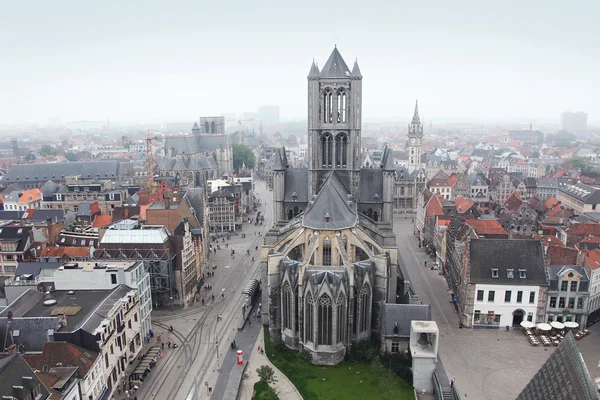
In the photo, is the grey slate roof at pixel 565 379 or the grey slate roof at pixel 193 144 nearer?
the grey slate roof at pixel 565 379

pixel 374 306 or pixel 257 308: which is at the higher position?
pixel 374 306

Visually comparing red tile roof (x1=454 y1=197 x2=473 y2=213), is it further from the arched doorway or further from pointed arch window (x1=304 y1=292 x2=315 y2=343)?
pointed arch window (x1=304 y1=292 x2=315 y2=343)

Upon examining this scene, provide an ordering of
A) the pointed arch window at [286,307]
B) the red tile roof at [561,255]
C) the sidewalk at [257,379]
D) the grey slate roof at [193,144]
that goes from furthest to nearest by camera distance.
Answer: the grey slate roof at [193,144]
the red tile roof at [561,255]
the pointed arch window at [286,307]
the sidewalk at [257,379]

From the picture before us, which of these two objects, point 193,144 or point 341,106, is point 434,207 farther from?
point 193,144

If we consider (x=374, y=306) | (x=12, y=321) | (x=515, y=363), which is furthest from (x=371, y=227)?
(x=12, y=321)

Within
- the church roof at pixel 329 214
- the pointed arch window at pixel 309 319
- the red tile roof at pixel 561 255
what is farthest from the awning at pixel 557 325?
the pointed arch window at pixel 309 319

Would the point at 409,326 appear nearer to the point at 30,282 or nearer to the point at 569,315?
the point at 569,315

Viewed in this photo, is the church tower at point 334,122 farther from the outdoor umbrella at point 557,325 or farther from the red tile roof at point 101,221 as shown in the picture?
Result: the red tile roof at point 101,221
